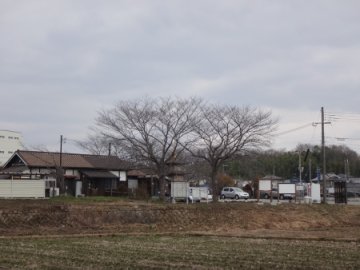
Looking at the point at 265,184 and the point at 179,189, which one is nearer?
the point at 179,189

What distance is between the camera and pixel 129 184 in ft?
229

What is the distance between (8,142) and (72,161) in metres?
72.2

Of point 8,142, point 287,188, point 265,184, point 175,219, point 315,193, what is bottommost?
point 175,219

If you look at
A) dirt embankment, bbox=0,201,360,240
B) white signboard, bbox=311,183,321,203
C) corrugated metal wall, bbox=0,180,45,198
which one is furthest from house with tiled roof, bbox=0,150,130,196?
dirt embankment, bbox=0,201,360,240

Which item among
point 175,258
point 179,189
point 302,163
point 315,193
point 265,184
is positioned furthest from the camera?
point 302,163

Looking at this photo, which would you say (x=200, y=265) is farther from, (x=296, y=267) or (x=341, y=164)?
(x=341, y=164)

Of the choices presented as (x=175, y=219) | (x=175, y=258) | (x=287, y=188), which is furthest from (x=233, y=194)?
(x=175, y=258)

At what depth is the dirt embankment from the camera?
3244 centimetres

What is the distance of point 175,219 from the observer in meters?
37.6

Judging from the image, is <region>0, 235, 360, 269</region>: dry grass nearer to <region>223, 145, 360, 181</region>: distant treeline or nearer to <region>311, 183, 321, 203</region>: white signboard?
<region>311, 183, 321, 203</region>: white signboard

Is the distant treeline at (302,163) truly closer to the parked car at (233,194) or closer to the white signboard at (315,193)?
the parked car at (233,194)

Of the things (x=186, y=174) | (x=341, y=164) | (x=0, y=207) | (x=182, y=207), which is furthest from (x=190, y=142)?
(x=341, y=164)

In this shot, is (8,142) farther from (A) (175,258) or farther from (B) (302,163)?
(A) (175,258)

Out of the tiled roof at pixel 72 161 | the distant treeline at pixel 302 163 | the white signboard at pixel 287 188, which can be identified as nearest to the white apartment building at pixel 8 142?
the distant treeline at pixel 302 163
